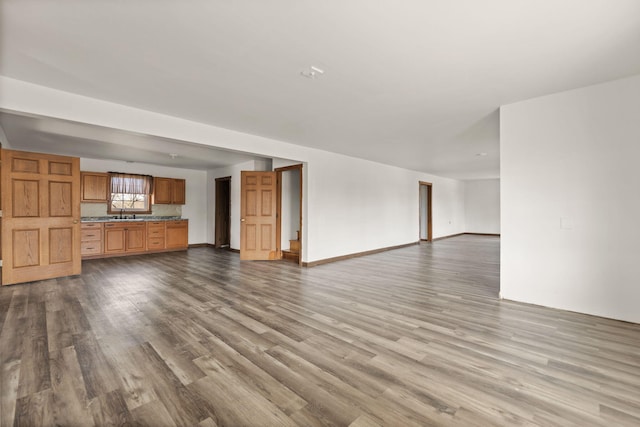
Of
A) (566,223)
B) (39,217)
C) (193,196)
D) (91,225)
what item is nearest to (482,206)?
(566,223)

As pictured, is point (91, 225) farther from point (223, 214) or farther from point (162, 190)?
point (223, 214)

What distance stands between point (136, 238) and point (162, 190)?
155cm

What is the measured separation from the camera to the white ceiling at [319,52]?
6.29ft

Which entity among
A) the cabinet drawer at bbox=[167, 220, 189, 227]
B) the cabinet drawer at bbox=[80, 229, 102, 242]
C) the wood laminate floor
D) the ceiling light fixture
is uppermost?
the ceiling light fixture

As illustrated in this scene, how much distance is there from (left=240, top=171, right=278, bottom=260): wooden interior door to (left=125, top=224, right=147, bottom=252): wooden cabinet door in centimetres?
301

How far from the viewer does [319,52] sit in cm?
242

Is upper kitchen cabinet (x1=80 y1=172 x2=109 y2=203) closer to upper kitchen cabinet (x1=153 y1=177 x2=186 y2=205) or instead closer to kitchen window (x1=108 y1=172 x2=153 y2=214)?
kitchen window (x1=108 y1=172 x2=153 y2=214)

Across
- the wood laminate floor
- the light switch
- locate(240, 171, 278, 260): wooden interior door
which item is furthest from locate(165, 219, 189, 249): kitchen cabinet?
the light switch

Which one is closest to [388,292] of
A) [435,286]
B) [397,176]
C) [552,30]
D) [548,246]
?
[435,286]

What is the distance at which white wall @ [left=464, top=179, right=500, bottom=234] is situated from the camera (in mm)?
11828

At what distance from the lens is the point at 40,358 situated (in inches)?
88.1

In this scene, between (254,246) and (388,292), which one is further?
(254,246)

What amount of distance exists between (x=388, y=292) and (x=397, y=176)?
5247 mm

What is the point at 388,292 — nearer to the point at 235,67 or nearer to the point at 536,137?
the point at 536,137
